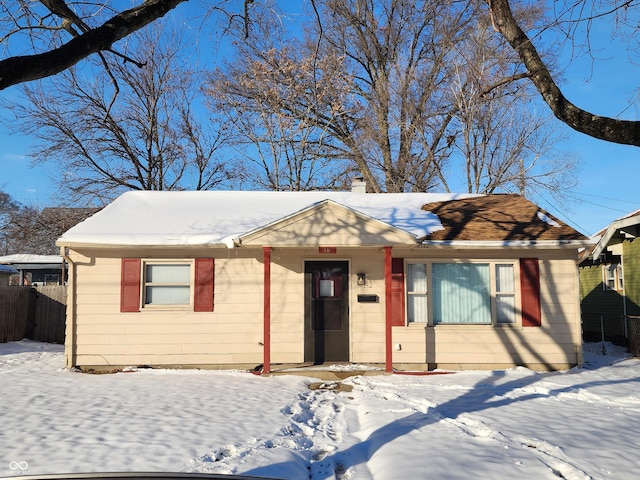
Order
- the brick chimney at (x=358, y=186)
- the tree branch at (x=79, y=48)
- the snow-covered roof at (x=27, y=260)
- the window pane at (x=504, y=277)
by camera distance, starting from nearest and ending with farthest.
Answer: the tree branch at (x=79, y=48)
the window pane at (x=504, y=277)
the brick chimney at (x=358, y=186)
the snow-covered roof at (x=27, y=260)

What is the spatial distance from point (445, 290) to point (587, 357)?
211 inches

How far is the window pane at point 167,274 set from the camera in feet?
35.0

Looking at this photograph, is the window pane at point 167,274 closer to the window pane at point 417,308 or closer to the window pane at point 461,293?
the window pane at point 417,308

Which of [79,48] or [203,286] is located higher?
[79,48]

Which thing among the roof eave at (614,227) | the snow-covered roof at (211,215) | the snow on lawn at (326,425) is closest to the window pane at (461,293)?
the snow-covered roof at (211,215)

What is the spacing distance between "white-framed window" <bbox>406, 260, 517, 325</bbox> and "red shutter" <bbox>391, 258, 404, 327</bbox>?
187 millimetres

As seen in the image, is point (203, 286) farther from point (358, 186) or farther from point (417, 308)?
point (358, 186)

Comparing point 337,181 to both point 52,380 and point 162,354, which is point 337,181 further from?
point 52,380

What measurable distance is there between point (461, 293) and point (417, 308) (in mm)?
1033

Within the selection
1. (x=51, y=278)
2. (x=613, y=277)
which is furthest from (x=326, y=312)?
(x=51, y=278)

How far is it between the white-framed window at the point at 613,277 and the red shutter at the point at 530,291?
7259 mm

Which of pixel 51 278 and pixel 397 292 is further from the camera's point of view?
pixel 51 278

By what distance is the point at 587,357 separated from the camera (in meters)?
13.0

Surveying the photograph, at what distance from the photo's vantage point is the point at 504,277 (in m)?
10.8
